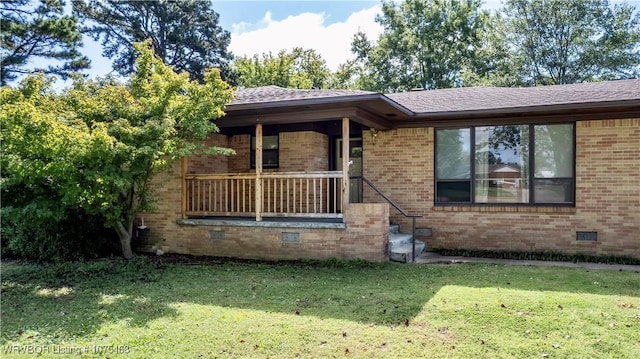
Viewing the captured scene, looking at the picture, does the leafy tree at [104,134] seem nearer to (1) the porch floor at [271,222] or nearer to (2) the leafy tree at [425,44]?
(1) the porch floor at [271,222]

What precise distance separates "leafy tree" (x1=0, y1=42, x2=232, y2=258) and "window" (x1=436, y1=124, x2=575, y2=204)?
4.69 m

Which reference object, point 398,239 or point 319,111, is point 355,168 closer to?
point 398,239

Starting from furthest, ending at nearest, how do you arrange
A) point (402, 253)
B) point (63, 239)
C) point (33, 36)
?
1. point (33, 36)
2. point (63, 239)
3. point (402, 253)

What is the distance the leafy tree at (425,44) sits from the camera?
2883 cm

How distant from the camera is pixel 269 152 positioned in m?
11.1

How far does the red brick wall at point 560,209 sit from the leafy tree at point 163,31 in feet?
73.1

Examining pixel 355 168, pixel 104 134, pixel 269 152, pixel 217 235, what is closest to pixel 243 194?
pixel 217 235

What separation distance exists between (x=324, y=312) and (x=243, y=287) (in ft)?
5.60

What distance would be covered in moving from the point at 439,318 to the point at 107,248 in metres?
6.96

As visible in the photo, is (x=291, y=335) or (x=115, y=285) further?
(x=115, y=285)

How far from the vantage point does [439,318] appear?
493cm

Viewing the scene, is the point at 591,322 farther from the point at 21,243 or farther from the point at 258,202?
the point at 21,243

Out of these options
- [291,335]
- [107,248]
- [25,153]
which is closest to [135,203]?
[107,248]

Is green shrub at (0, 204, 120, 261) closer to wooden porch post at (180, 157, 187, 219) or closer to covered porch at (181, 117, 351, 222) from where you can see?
wooden porch post at (180, 157, 187, 219)
